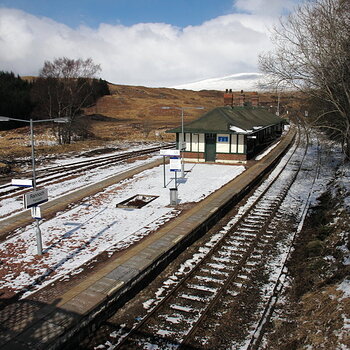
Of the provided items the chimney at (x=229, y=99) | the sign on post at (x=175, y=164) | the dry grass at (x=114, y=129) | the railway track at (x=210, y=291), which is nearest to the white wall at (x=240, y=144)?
the dry grass at (x=114, y=129)

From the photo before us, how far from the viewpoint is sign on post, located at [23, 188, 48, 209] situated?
9906 millimetres

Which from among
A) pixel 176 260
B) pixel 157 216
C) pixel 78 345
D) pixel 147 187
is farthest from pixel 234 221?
pixel 78 345

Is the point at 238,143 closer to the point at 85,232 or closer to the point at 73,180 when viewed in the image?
the point at 73,180

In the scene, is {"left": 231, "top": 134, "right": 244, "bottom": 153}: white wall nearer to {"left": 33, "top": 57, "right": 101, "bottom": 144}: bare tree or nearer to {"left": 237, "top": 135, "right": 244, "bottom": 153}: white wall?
{"left": 237, "top": 135, "right": 244, "bottom": 153}: white wall

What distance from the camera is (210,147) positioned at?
27188mm

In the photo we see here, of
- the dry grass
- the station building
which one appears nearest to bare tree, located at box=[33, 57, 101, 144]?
the dry grass

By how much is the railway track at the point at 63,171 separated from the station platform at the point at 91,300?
35.4ft

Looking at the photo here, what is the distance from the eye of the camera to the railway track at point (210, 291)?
7.11 m

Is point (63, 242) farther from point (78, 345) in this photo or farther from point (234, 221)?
point (234, 221)

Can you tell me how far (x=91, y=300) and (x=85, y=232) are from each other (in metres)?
5.09

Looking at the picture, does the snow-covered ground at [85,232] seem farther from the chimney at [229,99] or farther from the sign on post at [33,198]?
→ the chimney at [229,99]

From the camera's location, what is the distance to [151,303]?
8430 millimetres

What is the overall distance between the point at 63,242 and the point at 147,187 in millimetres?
8092

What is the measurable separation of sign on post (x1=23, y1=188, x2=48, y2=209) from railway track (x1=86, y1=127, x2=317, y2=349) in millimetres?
4590
